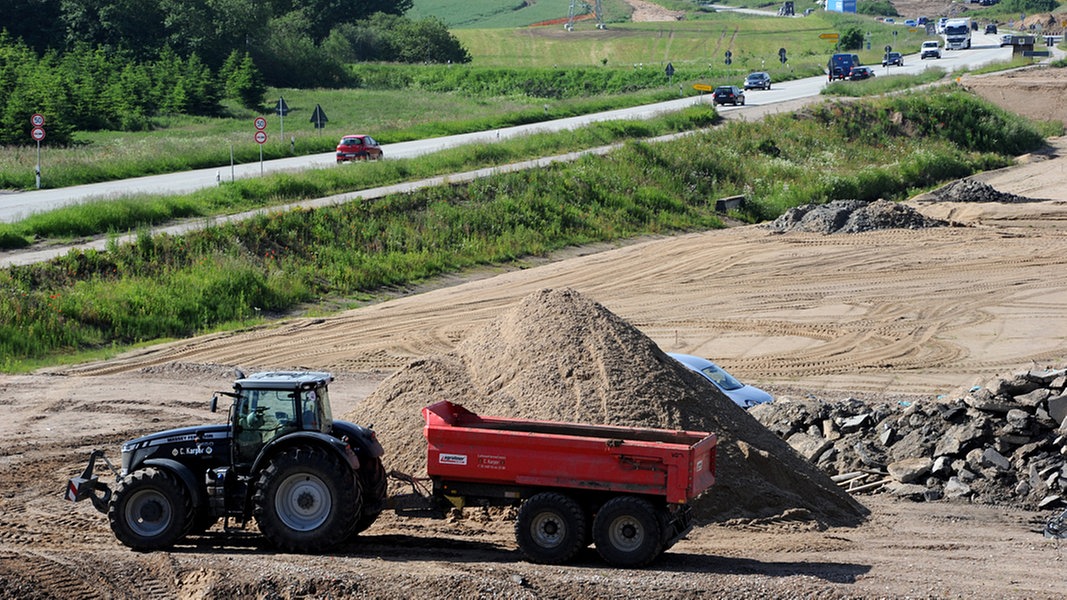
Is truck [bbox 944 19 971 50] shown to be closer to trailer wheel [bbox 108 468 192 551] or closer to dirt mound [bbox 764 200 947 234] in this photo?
dirt mound [bbox 764 200 947 234]

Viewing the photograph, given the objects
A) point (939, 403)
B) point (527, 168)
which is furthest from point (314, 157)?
point (939, 403)

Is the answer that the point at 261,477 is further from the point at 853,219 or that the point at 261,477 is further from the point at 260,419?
the point at 853,219

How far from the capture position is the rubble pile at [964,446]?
15.0 m

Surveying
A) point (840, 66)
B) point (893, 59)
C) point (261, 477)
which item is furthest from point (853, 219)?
point (893, 59)

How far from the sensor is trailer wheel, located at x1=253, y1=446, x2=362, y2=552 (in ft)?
Result: 38.4

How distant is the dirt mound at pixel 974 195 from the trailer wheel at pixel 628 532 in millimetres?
31101

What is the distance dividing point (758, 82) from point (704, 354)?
53.3 meters

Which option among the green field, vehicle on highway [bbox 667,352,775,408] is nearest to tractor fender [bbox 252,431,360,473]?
vehicle on highway [bbox 667,352,775,408]

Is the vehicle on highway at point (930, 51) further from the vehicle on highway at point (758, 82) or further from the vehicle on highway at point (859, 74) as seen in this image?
the vehicle on highway at point (758, 82)

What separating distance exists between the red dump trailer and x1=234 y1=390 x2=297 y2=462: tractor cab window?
4.69 feet

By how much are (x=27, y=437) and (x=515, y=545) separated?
883 centimetres

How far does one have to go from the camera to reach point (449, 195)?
36281mm

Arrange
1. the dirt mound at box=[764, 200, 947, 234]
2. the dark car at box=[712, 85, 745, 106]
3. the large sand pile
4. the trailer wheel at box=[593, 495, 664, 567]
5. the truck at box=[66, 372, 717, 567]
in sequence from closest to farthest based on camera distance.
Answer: the trailer wheel at box=[593, 495, 664, 567] < the truck at box=[66, 372, 717, 567] < the large sand pile < the dirt mound at box=[764, 200, 947, 234] < the dark car at box=[712, 85, 745, 106]

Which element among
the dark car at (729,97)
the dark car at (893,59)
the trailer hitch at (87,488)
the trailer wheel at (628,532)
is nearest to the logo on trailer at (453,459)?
the trailer wheel at (628,532)
